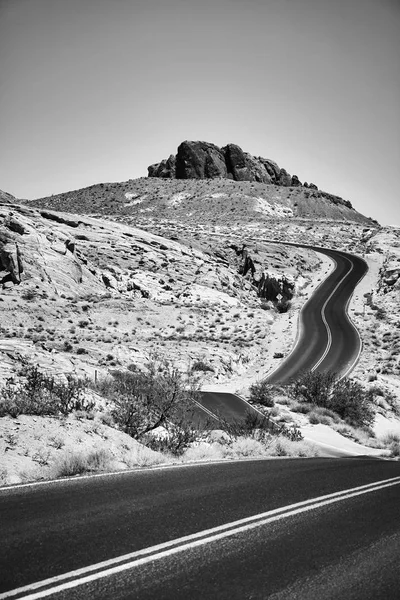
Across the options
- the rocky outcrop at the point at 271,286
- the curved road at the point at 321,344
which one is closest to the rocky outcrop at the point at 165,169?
the rocky outcrop at the point at 271,286

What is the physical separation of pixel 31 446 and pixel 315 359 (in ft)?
107

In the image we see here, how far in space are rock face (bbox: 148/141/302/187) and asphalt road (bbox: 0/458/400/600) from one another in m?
146

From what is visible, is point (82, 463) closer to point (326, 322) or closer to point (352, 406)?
point (352, 406)

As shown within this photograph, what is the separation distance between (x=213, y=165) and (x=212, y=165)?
0.50 meters

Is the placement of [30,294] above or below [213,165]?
below

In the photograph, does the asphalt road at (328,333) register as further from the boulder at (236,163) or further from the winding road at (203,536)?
the boulder at (236,163)

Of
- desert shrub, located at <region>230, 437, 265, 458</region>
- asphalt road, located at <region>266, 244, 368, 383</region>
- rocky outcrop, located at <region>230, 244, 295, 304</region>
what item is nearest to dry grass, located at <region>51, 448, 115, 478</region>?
desert shrub, located at <region>230, 437, 265, 458</region>

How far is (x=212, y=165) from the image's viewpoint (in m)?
144

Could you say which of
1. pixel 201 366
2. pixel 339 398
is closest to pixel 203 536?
pixel 339 398

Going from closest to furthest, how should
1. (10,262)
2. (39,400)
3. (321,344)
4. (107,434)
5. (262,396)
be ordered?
(107,434)
(39,400)
(262,396)
(10,262)
(321,344)

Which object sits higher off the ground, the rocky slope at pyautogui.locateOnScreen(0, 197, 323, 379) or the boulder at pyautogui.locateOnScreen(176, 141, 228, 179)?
the boulder at pyautogui.locateOnScreen(176, 141, 228, 179)

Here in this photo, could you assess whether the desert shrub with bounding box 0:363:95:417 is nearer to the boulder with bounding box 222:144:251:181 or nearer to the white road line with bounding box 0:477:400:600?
the white road line with bounding box 0:477:400:600

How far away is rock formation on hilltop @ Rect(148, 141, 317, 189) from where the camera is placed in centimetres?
14425

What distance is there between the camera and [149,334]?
36500mm
